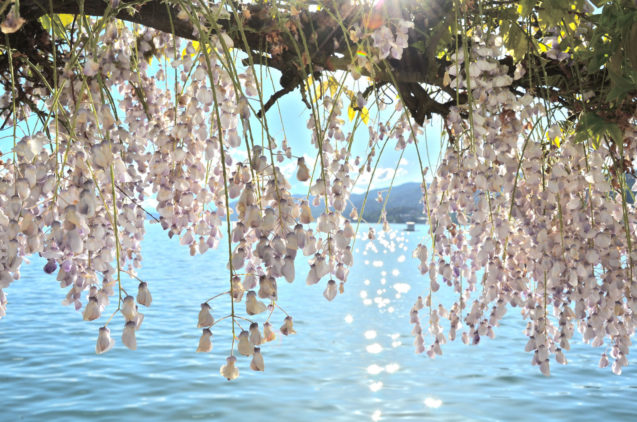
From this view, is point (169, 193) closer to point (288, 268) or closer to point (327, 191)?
point (327, 191)

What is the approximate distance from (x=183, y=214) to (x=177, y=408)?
4328 mm

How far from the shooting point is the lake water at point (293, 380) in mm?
6141

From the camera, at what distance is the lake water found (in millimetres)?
6141

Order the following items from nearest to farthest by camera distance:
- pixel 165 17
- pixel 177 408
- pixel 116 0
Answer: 1. pixel 116 0
2. pixel 165 17
3. pixel 177 408

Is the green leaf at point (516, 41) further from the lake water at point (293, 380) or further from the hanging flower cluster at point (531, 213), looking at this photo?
the lake water at point (293, 380)

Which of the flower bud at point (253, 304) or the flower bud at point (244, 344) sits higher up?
the flower bud at point (253, 304)

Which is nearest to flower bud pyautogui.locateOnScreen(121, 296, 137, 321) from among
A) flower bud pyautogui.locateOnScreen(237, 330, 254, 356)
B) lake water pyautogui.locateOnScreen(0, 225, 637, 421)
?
flower bud pyautogui.locateOnScreen(237, 330, 254, 356)

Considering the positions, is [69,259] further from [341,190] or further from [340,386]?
[340,386]

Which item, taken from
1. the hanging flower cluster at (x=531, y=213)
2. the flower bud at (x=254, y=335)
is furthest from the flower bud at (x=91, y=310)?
the hanging flower cluster at (x=531, y=213)

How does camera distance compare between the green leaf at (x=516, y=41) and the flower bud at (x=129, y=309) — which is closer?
the flower bud at (x=129, y=309)

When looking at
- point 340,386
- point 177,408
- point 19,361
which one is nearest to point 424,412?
point 340,386

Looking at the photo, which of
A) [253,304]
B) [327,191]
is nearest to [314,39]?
[327,191]

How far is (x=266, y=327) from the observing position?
1336mm

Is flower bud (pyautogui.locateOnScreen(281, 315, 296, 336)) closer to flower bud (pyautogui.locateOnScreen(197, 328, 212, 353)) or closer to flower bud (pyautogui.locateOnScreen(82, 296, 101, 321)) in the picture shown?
flower bud (pyautogui.locateOnScreen(197, 328, 212, 353))
